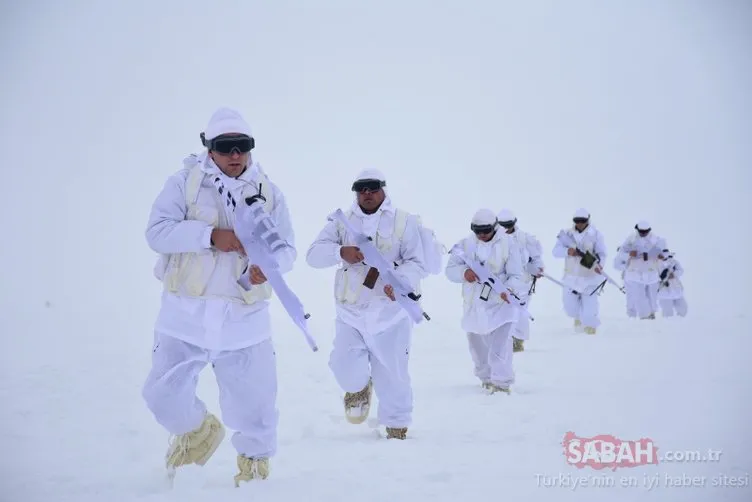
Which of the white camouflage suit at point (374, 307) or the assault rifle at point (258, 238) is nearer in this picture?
the assault rifle at point (258, 238)

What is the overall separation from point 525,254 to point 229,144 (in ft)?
23.0

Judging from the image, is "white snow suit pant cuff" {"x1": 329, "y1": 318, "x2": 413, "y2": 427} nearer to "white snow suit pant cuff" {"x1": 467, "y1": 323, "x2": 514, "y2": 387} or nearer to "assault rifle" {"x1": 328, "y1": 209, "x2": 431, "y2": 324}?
"assault rifle" {"x1": 328, "y1": 209, "x2": 431, "y2": 324}

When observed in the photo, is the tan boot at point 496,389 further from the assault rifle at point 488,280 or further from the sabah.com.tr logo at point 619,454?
the sabah.com.tr logo at point 619,454

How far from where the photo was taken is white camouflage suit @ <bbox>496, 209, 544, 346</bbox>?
38.0 ft

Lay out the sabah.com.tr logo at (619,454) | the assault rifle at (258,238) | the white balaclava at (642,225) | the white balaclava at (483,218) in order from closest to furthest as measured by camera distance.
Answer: the assault rifle at (258,238)
the sabah.com.tr logo at (619,454)
the white balaclava at (483,218)
the white balaclava at (642,225)

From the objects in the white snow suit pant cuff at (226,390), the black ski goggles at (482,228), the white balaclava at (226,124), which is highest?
the white balaclava at (226,124)

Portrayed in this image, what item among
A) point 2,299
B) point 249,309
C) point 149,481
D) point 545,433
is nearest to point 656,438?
point 545,433

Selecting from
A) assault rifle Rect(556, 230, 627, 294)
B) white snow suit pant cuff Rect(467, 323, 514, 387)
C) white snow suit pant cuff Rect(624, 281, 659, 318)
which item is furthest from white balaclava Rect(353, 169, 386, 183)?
white snow suit pant cuff Rect(624, 281, 659, 318)

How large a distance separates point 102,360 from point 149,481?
6.67 meters

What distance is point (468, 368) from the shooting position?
1096 cm

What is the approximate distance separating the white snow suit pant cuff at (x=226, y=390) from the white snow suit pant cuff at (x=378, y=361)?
166 cm

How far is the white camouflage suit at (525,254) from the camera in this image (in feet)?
38.0

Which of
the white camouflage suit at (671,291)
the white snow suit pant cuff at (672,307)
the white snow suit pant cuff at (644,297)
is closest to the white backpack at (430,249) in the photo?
the white snow suit pant cuff at (644,297)

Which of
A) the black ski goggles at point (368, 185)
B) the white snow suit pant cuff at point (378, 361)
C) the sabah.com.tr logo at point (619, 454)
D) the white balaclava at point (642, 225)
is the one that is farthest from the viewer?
the white balaclava at point (642, 225)
